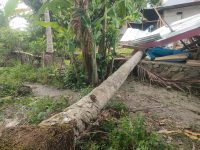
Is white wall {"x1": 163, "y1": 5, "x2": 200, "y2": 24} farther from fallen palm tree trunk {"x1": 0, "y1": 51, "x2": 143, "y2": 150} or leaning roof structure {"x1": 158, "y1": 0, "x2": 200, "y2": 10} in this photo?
fallen palm tree trunk {"x1": 0, "y1": 51, "x2": 143, "y2": 150}

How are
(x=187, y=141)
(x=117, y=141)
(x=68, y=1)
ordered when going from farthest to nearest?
(x=68, y=1) → (x=187, y=141) → (x=117, y=141)

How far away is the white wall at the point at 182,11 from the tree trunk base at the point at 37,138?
15569 millimetres

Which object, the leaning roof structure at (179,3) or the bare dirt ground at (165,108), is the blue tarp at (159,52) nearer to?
the bare dirt ground at (165,108)

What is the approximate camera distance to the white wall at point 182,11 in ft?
51.8

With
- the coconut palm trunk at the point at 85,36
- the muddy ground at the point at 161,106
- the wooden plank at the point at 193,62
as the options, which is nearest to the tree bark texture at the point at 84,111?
the muddy ground at the point at 161,106

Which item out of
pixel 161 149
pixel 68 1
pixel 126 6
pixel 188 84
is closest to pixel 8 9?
pixel 68 1

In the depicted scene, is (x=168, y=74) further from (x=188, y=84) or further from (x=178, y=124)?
(x=178, y=124)

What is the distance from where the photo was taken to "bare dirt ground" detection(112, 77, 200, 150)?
12.8 ft

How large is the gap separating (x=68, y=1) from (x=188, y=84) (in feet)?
12.4

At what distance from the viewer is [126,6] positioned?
5.23m

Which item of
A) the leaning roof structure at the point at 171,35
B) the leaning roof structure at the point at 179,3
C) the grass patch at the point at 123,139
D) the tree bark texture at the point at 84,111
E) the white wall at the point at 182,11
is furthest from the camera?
the white wall at the point at 182,11

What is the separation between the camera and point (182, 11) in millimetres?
16484

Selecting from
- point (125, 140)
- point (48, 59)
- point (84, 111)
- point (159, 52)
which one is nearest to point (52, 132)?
point (84, 111)

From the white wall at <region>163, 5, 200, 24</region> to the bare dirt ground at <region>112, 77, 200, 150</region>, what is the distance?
10715mm
